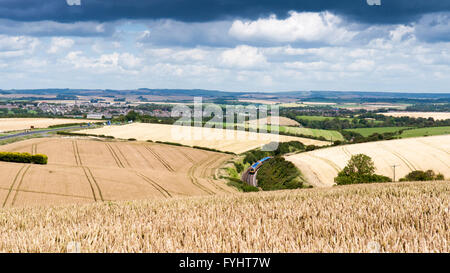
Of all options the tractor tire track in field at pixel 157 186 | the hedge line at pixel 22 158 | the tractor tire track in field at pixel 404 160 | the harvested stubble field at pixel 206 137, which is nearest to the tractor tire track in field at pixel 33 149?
→ the hedge line at pixel 22 158

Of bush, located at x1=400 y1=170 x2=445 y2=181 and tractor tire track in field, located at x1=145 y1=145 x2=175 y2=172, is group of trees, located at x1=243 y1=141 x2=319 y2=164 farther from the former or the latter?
bush, located at x1=400 y1=170 x2=445 y2=181

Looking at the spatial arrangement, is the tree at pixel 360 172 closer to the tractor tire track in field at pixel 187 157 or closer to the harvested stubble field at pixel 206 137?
the tractor tire track in field at pixel 187 157

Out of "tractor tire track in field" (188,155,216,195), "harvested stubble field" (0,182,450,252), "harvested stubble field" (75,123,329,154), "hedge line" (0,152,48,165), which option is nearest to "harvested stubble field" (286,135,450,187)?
"tractor tire track in field" (188,155,216,195)

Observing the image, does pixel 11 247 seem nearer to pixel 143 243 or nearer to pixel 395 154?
pixel 143 243

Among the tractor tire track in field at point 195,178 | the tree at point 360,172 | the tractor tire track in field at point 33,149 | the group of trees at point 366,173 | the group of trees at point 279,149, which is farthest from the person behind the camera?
the group of trees at point 279,149

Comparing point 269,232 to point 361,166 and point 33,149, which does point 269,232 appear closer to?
point 361,166
